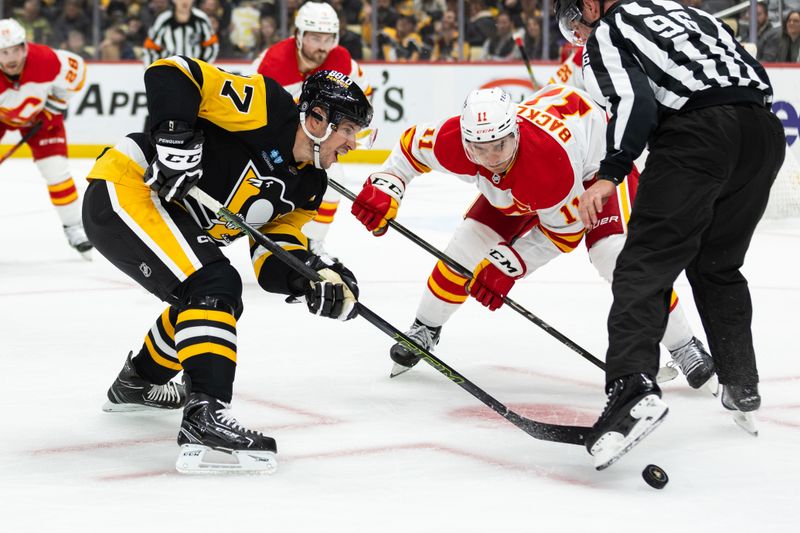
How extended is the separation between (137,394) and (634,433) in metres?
1.22

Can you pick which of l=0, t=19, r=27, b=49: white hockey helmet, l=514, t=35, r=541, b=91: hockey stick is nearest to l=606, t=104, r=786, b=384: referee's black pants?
l=0, t=19, r=27, b=49: white hockey helmet

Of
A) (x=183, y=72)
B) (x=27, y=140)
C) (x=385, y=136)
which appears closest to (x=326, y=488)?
(x=183, y=72)

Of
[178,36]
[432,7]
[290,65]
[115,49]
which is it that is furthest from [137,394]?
[115,49]

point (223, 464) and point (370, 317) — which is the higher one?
point (370, 317)

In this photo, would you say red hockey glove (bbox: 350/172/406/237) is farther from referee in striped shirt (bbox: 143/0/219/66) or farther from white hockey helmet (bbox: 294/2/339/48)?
referee in striped shirt (bbox: 143/0/219/66)

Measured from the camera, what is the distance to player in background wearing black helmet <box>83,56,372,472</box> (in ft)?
8.42

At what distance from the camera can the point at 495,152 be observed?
10.2 feet

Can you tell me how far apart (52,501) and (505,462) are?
2.98ft

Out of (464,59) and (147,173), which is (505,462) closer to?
(147,173)

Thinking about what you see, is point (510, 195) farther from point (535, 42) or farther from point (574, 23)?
point (535, 42)

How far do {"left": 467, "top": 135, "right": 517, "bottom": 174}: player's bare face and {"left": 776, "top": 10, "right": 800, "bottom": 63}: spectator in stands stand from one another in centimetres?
604

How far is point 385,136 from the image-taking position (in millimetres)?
10344

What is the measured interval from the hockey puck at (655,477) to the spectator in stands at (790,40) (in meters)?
6.75

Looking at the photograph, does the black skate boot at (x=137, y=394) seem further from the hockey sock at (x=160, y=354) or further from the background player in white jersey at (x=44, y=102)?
the background player in white jersey at (x=44, y=102)
